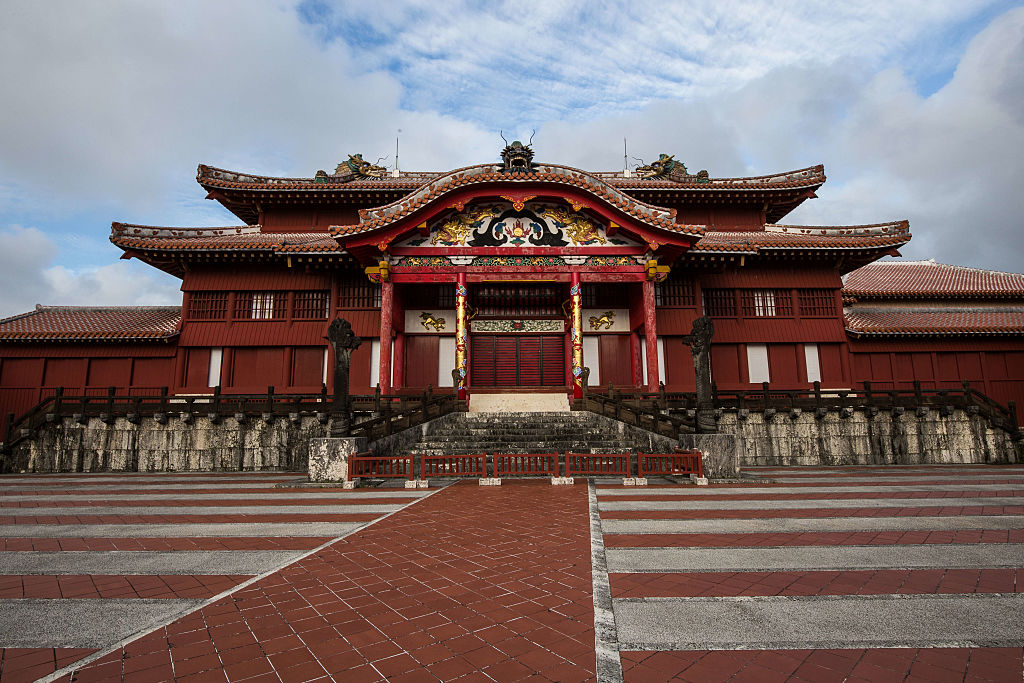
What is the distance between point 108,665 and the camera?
9.18 feet

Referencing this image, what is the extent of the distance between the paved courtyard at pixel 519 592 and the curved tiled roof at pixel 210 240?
11730 mm

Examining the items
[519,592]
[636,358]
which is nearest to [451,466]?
[519,592]

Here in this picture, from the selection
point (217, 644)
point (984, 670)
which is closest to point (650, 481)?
point (984, 670)

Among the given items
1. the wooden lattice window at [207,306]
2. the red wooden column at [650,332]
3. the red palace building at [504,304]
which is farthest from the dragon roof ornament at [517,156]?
the wooden lattice window at [207,306]

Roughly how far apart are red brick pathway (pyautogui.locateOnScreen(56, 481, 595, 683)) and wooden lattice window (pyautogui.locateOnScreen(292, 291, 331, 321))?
48.9ft

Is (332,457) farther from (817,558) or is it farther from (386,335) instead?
(817,558)

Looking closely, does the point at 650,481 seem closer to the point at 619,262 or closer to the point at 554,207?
the point at 619,262

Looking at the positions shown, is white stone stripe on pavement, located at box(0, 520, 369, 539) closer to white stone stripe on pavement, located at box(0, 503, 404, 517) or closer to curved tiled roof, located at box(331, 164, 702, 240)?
white stone stripe on pavement, located at box(0, 503, 404, 517)

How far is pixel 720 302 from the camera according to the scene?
19.5 m

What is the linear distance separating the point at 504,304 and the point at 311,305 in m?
7.51

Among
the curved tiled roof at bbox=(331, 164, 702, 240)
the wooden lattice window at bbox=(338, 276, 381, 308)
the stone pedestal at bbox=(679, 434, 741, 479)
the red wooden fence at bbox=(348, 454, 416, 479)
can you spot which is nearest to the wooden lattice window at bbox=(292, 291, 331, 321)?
the wooden lattice window at bbox=(338, 276, 381, 308)

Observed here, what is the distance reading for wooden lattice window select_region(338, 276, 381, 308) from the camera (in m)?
19.0

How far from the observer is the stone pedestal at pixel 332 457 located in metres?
10.6

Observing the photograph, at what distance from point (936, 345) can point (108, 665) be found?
82.3ft
